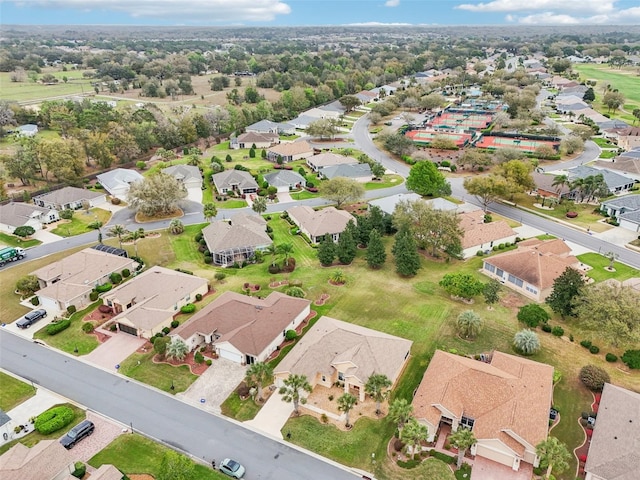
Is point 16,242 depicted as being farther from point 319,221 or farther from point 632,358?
point 632,358

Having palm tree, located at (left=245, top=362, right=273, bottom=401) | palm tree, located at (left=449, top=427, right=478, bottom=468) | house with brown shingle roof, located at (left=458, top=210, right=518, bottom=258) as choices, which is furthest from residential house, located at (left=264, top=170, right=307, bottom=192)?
palm tree, located at (left=449, top=427, right=478, bottom=468)

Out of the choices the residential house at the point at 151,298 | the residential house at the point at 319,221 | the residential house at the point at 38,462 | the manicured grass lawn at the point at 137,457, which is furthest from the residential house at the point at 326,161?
the residential house at the point at 38,462

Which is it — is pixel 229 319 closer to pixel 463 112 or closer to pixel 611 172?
pixel 611 172

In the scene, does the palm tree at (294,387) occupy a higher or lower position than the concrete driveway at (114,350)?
higher

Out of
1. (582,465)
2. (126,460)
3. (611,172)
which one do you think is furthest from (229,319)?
(611,172)

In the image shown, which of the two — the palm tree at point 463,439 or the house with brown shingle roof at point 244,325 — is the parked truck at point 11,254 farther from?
the palm tree at point 463,439

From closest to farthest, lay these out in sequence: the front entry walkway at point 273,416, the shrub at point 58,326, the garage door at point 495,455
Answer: the garage door at point 495,455 < the front entry walkway at point 273,416 < the shrub at point 58,326

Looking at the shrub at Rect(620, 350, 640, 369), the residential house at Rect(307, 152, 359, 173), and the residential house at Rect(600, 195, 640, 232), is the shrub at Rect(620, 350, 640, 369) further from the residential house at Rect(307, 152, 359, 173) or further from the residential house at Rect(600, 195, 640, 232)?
the residential house at Rect(307, 152, 359, 173)
